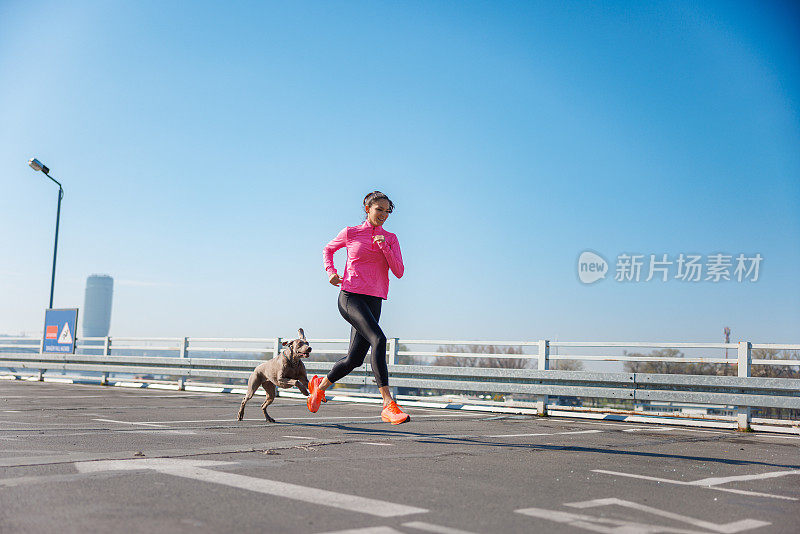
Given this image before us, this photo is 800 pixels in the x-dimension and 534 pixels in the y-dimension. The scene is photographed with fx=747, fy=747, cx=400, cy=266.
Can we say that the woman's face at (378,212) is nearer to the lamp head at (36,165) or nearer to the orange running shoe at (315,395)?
the orange running shoe at (315,395)

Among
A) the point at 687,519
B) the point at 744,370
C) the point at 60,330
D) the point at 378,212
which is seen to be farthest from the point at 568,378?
the point at 60,330

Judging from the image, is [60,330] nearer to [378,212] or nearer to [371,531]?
[378,212]

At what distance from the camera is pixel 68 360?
19.5 metres

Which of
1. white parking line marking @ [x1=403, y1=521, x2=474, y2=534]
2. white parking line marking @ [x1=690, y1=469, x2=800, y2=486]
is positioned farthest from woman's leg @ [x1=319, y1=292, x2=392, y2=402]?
white parking line marking @ [x1=403, y1=521, x2=474, y2=534]

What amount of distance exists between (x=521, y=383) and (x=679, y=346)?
2508 mm

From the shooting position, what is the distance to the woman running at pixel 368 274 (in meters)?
7.16

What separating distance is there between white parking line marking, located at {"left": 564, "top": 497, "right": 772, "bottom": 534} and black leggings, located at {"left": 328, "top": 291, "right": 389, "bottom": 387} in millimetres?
3398

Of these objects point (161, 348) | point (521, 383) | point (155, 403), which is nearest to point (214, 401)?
point (155, 403)

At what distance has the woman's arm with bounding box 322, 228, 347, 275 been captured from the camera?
749cm

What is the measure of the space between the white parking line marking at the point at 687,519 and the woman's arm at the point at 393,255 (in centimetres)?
380

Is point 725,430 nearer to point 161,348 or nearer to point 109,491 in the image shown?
point 109,491

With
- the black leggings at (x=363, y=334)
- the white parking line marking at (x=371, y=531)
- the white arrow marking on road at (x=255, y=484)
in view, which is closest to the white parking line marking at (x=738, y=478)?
the white arrow marking on road at (x=255, y=484)

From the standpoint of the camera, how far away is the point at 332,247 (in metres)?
7.55

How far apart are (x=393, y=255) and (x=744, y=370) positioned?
5.20 m
